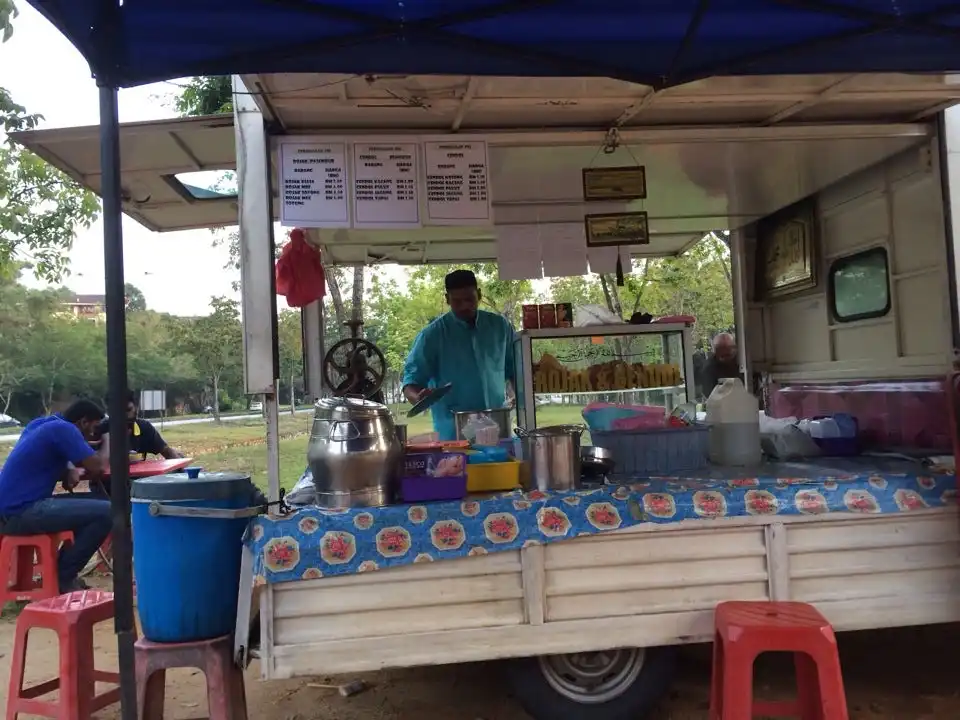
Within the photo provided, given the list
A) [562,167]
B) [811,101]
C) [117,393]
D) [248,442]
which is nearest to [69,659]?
[117,393]

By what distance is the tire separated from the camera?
8.65 ft

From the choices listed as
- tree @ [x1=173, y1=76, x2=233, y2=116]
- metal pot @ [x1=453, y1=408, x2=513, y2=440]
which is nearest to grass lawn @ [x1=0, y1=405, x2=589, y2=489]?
metal pot @ [x1=453, y1=408, x2=513, y2=440]

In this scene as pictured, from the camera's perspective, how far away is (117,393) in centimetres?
202

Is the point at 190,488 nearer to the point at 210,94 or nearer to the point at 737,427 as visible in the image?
the point at 737,427

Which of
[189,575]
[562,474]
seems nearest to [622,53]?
[562,474]

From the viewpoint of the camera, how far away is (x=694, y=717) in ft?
9.38

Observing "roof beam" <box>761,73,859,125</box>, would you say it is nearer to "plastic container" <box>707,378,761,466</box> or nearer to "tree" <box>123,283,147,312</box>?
"plastic container" <box>707,378,761,466</box>

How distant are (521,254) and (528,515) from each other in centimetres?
197

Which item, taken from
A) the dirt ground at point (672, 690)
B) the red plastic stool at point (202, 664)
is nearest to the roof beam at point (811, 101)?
the dirt ground at point (672, 690)

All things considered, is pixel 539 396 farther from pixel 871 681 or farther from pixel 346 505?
pixel 871 681

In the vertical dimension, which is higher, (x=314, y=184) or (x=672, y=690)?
(x=314, y=184)

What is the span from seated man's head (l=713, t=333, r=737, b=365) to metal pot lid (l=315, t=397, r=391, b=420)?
3425 mm

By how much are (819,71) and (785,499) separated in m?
1.46

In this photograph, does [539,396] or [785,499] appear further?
[539,396]
